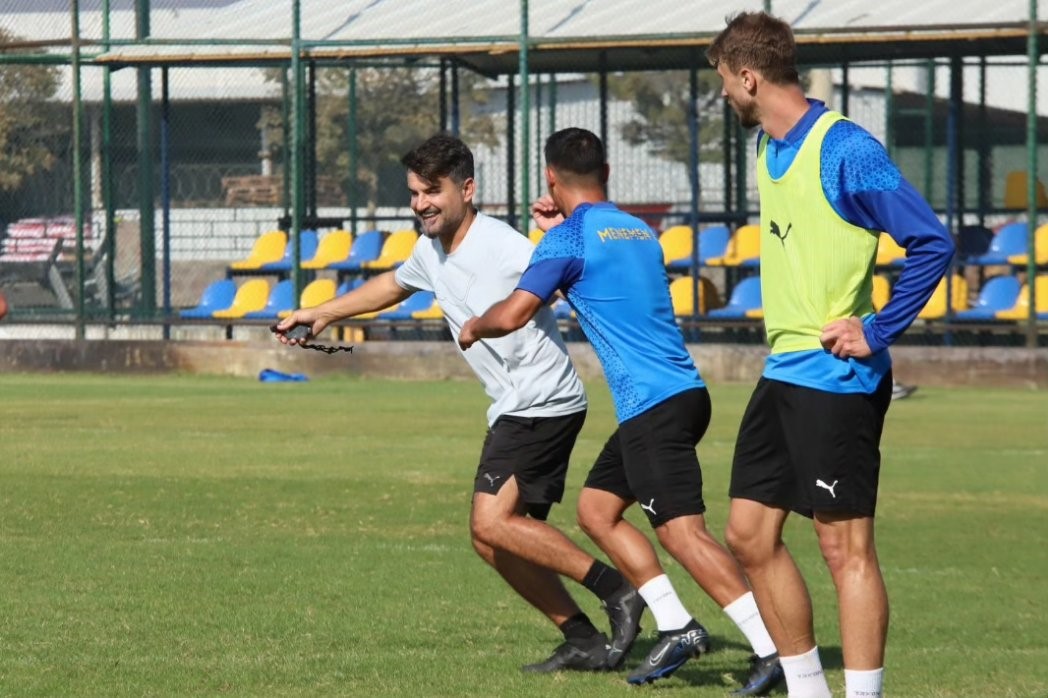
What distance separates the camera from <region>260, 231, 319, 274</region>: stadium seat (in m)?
27.9

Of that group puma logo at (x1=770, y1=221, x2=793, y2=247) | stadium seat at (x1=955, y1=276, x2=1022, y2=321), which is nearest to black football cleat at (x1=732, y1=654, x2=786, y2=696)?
puma logo at (x1=770, y1=221, x2=793, y2=247)

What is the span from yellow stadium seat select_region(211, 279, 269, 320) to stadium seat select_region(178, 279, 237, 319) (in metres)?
0.15

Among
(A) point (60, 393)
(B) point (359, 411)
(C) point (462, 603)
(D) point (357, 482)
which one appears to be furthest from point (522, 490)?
(A) point (60, 393)

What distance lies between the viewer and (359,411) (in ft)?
61.6

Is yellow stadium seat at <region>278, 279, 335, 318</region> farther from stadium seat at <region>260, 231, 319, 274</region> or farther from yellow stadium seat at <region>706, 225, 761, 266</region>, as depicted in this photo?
yellow stadium seat at <region>706, 225, 761, 266</region>

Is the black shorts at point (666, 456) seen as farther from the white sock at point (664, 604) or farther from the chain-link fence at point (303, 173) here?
the chain-link fence at point (303, 173)

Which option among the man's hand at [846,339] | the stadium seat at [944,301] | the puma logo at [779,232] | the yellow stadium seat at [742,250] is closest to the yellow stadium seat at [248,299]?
the yellow stadium seat at [742,250]

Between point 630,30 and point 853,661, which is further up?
point 630,30

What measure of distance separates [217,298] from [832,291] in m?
22.2

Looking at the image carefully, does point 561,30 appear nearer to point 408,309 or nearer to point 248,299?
point 408,309

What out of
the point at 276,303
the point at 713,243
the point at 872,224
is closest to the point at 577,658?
the point at 872,224

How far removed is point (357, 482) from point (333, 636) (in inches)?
212

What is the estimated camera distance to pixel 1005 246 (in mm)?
26359

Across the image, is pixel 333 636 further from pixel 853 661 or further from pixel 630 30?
pixel 630 30
